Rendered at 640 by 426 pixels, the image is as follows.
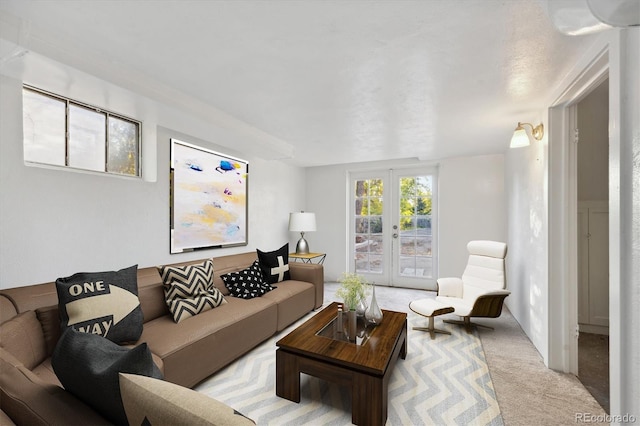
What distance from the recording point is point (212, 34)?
149cm

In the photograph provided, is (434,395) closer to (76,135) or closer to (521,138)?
(521,138)

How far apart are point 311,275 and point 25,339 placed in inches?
103

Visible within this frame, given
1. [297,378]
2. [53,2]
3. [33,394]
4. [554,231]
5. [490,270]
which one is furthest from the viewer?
[490,270]

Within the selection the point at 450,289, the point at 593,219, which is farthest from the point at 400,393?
the point at 593,219

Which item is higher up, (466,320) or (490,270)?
(490,270)

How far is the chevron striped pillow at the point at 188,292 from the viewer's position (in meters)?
2.22

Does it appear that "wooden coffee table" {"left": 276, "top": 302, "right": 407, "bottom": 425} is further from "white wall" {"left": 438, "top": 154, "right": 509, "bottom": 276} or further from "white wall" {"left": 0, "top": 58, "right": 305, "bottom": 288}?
"white wall" {"left": 438, "top": 154, "right": 509, "bottom": 276}

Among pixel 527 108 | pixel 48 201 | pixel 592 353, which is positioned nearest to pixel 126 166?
pixel 48 201

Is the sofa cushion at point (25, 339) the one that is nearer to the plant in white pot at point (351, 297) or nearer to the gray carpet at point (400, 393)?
the gray carpet at point (400, 393)

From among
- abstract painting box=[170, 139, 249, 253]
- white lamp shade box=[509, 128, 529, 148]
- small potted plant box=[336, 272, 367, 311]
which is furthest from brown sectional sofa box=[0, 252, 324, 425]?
white lamp shade box=[509, 128, 529, 148]

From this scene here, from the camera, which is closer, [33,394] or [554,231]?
[33,394]

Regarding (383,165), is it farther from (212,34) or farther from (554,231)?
(212,34)

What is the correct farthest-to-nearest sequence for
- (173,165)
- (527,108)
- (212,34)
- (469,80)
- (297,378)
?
(173,165) < (527,108) < (469,80) < (297,378) < (212,34)

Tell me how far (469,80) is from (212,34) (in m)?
1.74
